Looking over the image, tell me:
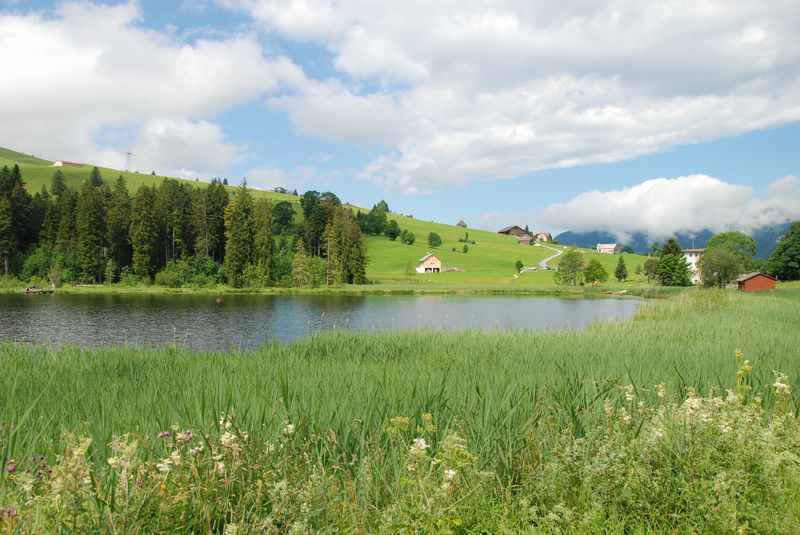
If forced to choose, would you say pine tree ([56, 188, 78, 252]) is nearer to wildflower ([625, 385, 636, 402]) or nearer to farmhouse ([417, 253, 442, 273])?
farmhouse ([417, 253, 442, 273])

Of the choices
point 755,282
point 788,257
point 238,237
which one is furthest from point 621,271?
point 238,237

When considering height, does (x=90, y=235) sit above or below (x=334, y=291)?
above

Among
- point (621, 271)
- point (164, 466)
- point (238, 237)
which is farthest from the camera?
point (621, 271)

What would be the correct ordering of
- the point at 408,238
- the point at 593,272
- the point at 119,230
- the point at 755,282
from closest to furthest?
the point at 755,282 → the point at 119,230 → the point at 593,272 → the point at 408,238

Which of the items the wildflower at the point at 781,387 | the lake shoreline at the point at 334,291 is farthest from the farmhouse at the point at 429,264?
the wildflower at the point at 781,387

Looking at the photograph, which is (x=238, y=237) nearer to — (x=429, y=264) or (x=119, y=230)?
(x=119, y=230)

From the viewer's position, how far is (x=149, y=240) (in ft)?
258

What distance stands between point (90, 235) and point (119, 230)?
4012 millimetres

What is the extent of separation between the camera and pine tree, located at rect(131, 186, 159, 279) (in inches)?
3068

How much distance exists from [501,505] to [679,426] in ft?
6.19

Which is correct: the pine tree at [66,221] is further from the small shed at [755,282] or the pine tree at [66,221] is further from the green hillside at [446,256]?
the small shed at [755,282]

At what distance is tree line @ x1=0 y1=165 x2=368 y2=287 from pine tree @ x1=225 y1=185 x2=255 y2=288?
15 centimetres

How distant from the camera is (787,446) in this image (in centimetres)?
478

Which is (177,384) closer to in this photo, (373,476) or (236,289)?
(373,476)
